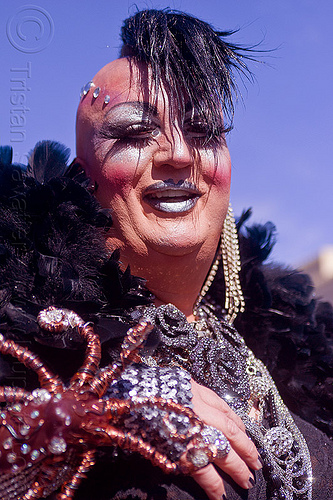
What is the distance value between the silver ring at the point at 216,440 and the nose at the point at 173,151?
85cm

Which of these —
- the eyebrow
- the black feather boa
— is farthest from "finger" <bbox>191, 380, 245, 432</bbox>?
the eyebrow

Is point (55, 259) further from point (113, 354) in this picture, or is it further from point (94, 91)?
point (94, 91)

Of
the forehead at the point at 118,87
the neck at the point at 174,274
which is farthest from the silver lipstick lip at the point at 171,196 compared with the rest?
the forehead at the point at 118,87

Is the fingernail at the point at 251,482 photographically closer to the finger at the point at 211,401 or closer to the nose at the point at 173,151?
the finger at the point at 211,401

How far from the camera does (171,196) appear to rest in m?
1.76

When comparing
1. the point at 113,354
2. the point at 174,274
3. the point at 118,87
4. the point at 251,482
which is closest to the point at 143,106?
the point at 118,87

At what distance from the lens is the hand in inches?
50.8

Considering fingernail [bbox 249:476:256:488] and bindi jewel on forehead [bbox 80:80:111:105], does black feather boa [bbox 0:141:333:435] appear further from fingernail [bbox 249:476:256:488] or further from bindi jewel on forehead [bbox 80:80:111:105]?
fingernail [bbox 249:476:256:488]

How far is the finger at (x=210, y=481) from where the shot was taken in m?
1.28

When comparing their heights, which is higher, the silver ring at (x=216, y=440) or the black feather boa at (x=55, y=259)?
the black feather boa at (x=55, y=259)

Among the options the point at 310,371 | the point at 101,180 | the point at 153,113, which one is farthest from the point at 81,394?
the point at 310,371

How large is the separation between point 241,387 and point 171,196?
0.69 meters

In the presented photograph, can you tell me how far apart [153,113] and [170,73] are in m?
0.16

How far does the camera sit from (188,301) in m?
1.93
